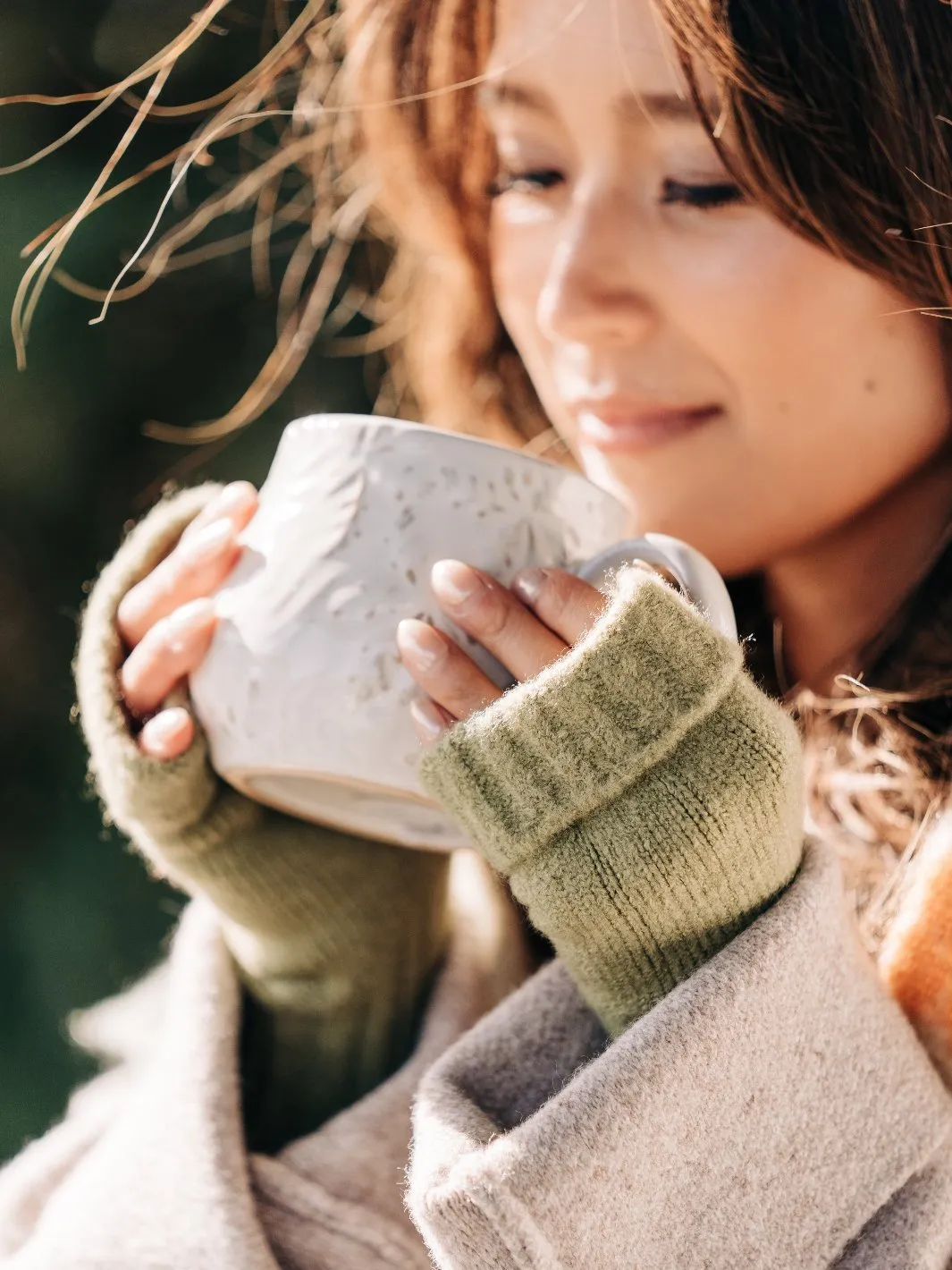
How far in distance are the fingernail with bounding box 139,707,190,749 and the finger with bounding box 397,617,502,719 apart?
13 centimetres

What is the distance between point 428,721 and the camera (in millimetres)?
513

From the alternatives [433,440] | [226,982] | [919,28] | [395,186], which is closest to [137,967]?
[226,982]

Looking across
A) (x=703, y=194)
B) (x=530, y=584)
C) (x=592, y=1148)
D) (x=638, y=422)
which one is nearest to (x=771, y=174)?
(x=703, y=194)

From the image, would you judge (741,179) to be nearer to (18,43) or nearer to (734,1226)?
(734,1226)

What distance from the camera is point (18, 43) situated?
1074 millimetres

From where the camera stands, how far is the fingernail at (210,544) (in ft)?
1.96

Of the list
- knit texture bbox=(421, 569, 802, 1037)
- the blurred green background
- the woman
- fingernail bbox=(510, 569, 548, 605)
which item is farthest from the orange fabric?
the blurred green background

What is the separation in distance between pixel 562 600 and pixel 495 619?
1.2 inches

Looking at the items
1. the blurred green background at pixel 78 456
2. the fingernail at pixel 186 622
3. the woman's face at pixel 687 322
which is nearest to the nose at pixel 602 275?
the woman's face at pixel 687 322

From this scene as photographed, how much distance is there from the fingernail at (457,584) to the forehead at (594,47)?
0.30m

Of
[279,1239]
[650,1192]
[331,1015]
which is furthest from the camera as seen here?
[331,1015]

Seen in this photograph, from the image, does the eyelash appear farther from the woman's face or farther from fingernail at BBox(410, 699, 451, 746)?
fingernail at BBox(410, 699, 451, 746)

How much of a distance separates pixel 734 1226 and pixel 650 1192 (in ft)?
0.16

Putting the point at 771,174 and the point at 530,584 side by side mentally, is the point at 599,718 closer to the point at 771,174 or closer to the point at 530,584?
the point at 530,584
